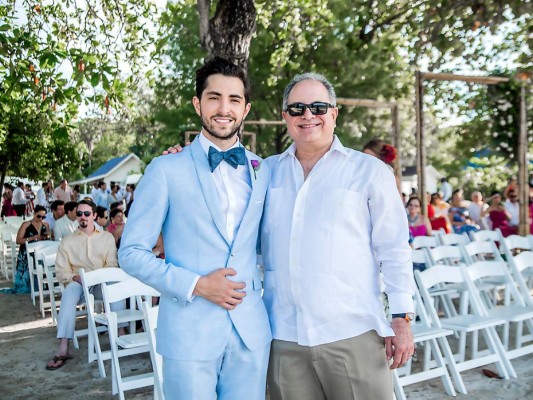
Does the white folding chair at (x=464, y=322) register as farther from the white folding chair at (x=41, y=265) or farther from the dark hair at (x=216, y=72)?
the white folding chair at (x=41, y=265)

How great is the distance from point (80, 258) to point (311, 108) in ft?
15.8

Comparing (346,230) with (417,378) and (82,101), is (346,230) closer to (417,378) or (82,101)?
(417,378)

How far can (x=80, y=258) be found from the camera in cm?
644

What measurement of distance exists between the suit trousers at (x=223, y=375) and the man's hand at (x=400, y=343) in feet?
1.74

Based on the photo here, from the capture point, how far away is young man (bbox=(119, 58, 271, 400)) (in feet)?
6.67

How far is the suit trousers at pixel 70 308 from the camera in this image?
569 centimetres

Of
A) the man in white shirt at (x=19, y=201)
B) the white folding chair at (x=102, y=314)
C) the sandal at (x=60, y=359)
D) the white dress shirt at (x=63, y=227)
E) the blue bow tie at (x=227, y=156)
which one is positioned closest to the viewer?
the blue bow tie at (x=227, y=156)

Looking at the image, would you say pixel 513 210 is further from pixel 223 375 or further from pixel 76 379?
pixel 223 375

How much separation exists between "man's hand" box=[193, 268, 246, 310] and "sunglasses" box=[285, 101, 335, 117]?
28.5 inches

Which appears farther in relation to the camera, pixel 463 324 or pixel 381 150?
pixel 381 150

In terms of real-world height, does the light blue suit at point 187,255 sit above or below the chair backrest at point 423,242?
above

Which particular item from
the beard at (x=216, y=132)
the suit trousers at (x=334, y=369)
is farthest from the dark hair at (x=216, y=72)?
the suit trousers at (x=334, y=369)

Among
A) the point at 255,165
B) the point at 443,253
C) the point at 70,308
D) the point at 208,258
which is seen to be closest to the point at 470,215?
the point at 443,253

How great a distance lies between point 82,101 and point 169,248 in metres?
3.78
